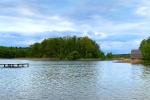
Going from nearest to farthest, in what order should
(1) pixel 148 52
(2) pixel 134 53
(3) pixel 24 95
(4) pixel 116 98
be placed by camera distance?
(4) pixel 116 98
(3) pixel 24 95
(1) pixel 148 52
(2) pixel 134 53

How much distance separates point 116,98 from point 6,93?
12.2 metres

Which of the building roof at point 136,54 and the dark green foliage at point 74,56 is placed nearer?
the building roof at point 136,54

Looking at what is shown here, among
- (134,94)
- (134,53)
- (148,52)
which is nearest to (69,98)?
(134,94)

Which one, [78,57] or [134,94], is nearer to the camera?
[134,94]

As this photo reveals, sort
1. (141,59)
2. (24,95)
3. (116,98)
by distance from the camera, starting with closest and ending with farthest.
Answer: (116,98)
(24,95)
(141,59)

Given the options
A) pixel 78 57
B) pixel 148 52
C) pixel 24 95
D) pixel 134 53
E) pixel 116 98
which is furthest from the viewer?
pixel 78 57

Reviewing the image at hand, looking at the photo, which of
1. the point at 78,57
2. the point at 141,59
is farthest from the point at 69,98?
the point at 78,57

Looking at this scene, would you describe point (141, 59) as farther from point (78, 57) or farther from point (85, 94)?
point (85, 94)

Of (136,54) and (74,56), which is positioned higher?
(74,56)

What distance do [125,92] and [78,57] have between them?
531ft

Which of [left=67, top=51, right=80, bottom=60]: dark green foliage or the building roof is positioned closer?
the building roof

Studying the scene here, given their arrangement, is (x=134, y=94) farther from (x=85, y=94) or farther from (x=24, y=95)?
(x=24, y=95)

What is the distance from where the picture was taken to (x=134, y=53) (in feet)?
551

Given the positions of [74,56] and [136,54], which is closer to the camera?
[136,54]
